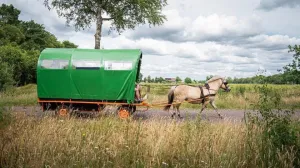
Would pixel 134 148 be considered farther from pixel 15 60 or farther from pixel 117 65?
pixel 15 60

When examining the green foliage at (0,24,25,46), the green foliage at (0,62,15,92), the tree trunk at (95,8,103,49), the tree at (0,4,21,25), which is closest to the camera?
the tree trunk at (95,8,103,49)

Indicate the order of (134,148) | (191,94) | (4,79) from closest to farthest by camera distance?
(134,148), (191,94), (4,79)

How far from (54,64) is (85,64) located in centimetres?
144

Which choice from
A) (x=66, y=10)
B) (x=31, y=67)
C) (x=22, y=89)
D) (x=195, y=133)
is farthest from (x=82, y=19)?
(x=195, y=133)

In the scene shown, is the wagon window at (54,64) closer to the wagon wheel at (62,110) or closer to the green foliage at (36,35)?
the wagon wheel at (62,110)

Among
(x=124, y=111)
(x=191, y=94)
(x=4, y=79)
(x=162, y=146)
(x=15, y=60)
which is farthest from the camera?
A: (x=15, y=60)

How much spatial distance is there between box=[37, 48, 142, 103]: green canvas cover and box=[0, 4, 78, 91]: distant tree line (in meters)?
11.2

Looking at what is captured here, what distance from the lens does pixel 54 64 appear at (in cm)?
1316

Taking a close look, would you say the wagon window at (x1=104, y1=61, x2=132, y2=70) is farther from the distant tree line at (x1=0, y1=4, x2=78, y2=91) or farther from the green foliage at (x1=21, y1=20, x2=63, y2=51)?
the green foliage at (x1=21, y1=20, x2=63, y2=51)

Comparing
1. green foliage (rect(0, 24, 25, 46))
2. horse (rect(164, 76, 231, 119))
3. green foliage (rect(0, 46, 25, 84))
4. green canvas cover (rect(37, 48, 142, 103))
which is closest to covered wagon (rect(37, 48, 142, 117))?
green canvas cover (rect(37, 48, 142, 103))

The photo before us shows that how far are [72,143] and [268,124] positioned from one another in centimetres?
382

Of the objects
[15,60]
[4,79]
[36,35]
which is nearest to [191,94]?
[4,79]

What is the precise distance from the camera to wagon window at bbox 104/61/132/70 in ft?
41.7

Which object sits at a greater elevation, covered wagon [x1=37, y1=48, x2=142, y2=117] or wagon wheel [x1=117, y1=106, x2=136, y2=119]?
covered wagon [x1=37, y1=48, x2=142, y2=117]
